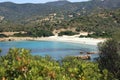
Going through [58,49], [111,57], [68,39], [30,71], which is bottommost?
[68,39]

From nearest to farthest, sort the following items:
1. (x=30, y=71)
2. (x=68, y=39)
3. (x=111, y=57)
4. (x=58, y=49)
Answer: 1. (x=30, y=71)
2. (x=111, y=57)
3. (x=58, y=49)
4. (x=68, y=39)

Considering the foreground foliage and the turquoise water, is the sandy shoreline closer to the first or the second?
the turquoise water

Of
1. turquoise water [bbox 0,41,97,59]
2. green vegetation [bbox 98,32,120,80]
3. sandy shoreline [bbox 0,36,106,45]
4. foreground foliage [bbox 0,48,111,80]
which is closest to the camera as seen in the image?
foreground foliage [bbox 0,48,111,80]

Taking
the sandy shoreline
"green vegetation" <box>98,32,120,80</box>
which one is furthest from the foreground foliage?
the sandy shoreline

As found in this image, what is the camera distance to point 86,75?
22094mm

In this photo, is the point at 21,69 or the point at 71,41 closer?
the point at 21,69

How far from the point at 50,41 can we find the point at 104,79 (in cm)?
14617

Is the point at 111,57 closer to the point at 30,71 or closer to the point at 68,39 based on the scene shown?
the point at 30,71

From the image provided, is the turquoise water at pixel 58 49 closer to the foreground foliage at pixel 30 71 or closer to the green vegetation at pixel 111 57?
the green vegetation at pixel 111 57

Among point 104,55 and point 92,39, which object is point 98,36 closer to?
point 92,39

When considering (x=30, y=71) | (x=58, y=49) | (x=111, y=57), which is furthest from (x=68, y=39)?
(x=30, y=71)

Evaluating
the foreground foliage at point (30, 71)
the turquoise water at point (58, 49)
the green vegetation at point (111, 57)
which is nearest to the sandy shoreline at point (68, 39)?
the turquoise water at point (58, 49)

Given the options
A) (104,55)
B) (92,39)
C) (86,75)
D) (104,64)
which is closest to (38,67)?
(86,75)

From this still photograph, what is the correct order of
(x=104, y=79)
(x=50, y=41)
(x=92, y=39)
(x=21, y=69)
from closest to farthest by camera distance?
1. (x=21, y=69)
2. (x=104, y=79)
3. (x=92, y=39)
4. (x=50, y=41)
